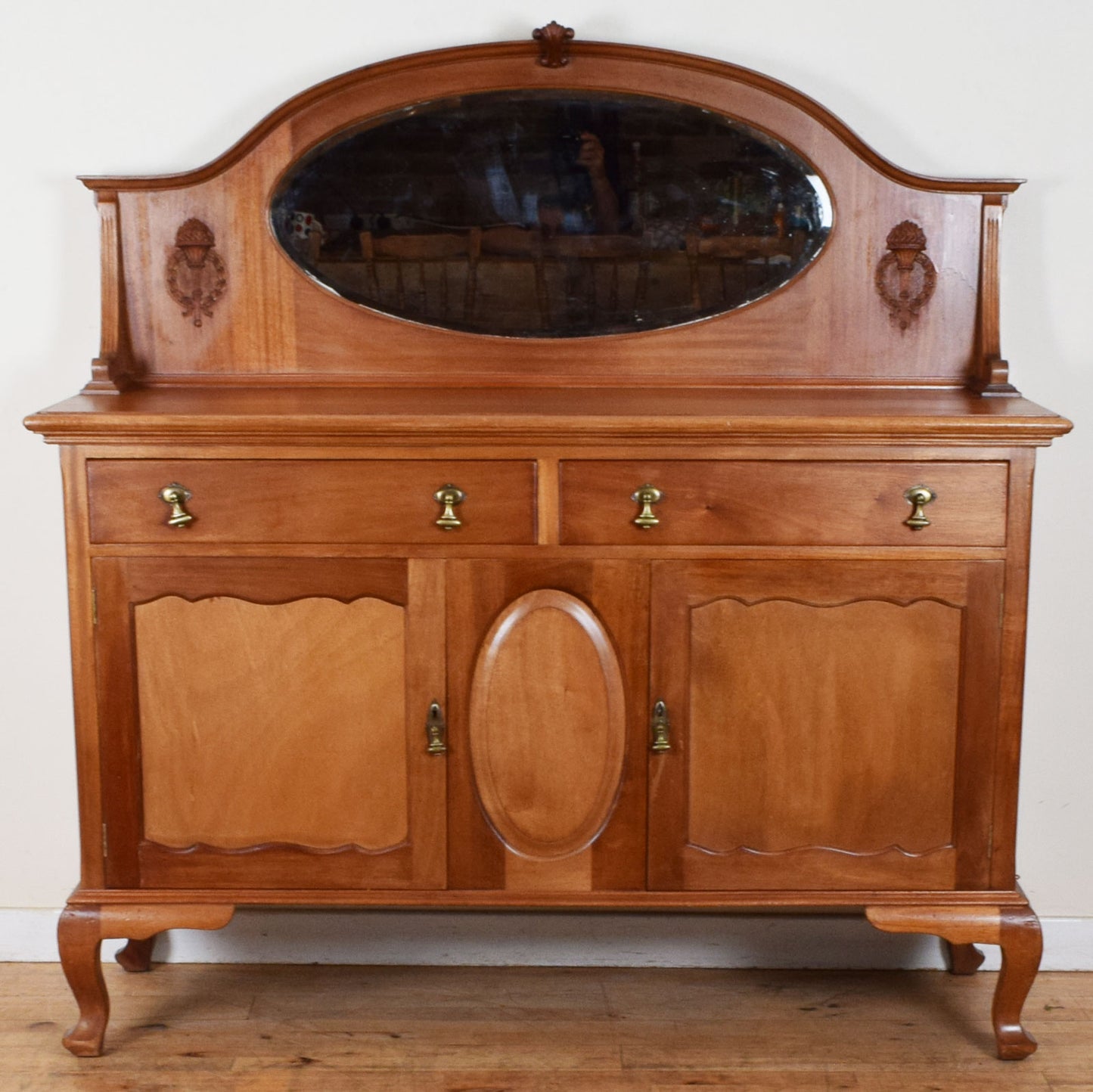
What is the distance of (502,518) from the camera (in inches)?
82.5

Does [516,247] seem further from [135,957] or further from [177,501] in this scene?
[135,957]

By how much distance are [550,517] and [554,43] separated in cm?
84

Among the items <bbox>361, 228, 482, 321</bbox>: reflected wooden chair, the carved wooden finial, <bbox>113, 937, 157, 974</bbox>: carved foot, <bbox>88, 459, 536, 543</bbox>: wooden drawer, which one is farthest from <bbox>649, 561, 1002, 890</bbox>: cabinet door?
<bbox>113, 937, 157, 974</bbox>: carved foot

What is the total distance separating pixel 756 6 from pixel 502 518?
1.05 meters

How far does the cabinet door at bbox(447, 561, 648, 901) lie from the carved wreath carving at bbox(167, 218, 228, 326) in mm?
731

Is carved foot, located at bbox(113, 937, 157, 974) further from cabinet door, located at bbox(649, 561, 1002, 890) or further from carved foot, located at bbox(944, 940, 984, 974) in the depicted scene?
carved foot, located at bbox(944, 940, 984, 974)

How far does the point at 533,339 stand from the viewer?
241 centimetres

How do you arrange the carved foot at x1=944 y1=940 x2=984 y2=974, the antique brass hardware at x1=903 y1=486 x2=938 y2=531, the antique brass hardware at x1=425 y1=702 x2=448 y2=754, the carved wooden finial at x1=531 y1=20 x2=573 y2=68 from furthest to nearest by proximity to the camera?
the carved foot at x1=944 y1=940 x2=984 y2=974
the carved wooden finial at x1=531 y1=20 x2=573 y2=68
the antique brass hardware at x1=425 y1=702 x2=448 y2=754
the antique brass hardware at x1=903 y1=486 x2=938 y2=531

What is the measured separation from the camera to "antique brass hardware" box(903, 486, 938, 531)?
2.06 m

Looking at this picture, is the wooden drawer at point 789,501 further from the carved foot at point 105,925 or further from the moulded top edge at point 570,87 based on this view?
the carved foot at point 105,925

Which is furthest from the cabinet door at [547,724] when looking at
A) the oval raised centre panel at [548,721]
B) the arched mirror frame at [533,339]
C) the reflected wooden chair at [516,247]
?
the reflected wooden chair at [516,247]

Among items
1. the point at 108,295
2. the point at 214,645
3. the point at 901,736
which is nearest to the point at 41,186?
the point at 108,295

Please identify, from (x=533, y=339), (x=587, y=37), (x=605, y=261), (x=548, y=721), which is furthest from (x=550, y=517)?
(x=587, y=37)

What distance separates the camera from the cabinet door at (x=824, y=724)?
6.94ft
